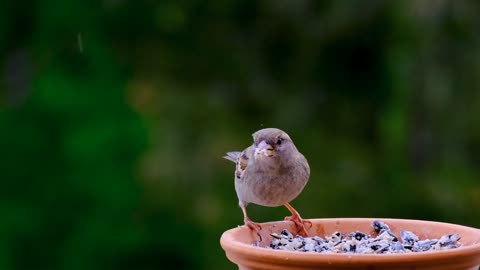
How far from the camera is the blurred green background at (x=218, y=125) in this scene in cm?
589

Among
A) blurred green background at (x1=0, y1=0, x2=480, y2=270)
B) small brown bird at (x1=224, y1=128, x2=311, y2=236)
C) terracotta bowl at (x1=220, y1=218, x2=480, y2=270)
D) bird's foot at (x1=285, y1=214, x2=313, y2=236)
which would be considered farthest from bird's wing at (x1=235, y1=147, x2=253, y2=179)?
blurred green background at (x1=0, y1=0, x2=480, y2=270)

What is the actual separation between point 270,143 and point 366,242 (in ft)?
1.74

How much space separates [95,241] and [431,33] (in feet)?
8.33

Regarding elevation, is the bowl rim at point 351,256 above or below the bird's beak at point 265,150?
below

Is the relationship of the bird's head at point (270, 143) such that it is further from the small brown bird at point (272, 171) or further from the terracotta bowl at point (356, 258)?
the terracotta bowl at point (356, 258)

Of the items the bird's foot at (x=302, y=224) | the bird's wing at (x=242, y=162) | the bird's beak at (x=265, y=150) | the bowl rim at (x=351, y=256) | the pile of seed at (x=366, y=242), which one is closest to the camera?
the bowl rim at (x=351, y=256)

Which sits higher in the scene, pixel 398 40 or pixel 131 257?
pixel 398 40

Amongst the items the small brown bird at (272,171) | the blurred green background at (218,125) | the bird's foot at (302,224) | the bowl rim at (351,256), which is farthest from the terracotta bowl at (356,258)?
the blurred green background at (218,125)

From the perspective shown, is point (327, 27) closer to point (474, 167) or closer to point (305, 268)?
point (474, 167)

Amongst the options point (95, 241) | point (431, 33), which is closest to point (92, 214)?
point (95, 241)

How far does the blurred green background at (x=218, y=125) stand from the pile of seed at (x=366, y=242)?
322cm

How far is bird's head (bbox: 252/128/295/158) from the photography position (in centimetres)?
289

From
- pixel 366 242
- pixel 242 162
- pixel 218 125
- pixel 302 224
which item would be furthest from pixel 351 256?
pixel 218 125

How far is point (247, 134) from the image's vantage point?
617 cm
